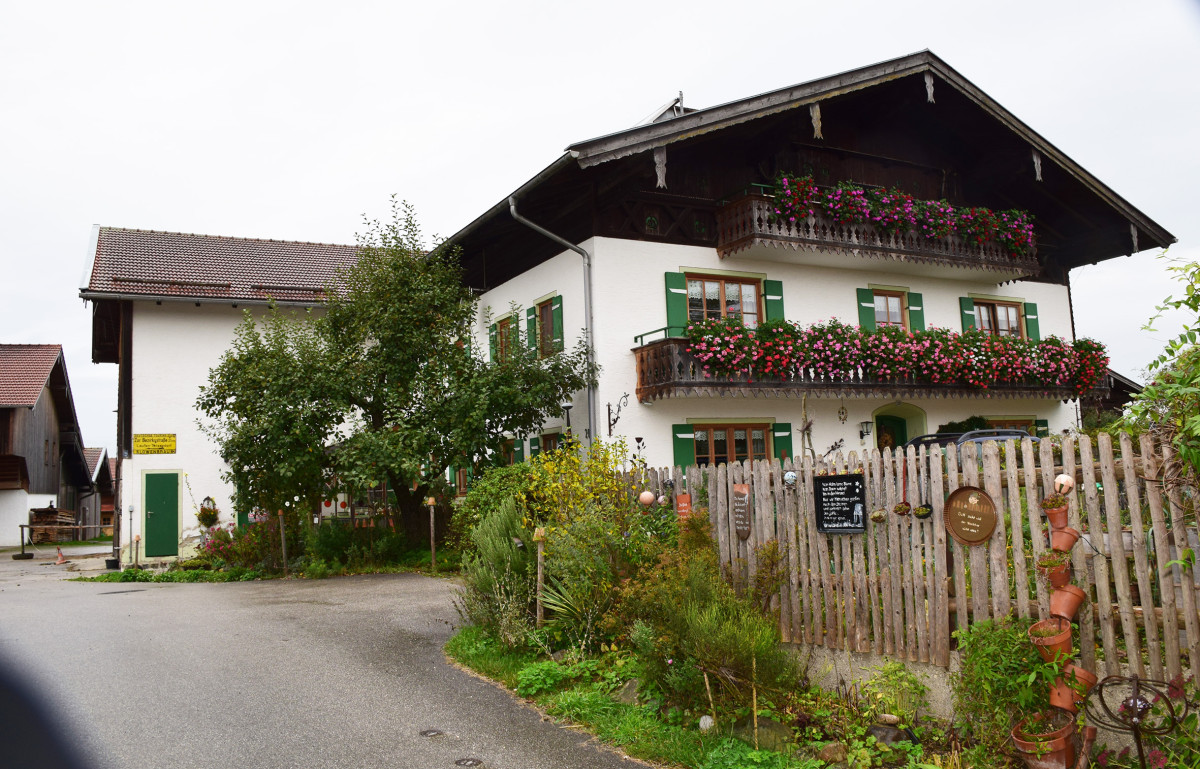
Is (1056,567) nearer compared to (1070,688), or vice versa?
(1070,688)

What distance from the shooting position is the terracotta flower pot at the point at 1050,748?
454 cm

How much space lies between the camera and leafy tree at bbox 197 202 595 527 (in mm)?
15359

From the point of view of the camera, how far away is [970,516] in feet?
18.4

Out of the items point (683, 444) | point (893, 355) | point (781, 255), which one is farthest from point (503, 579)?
point (893, 355)

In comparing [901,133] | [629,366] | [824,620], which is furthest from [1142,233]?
[824,620]

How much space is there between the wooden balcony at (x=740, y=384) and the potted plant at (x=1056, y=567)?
9.71m

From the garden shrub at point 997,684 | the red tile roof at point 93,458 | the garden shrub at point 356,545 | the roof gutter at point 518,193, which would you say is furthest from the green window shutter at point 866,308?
the red tile roof at point 93,458

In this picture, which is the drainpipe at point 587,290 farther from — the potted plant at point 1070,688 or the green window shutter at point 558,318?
the potted plant at point 1070,688

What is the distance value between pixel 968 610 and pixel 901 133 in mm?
15282

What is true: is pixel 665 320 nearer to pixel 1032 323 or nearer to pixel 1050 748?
pixel 1032 323

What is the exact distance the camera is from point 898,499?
607 centimetres

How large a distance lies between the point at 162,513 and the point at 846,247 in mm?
15780

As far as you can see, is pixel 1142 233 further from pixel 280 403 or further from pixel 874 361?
pixel 280 403

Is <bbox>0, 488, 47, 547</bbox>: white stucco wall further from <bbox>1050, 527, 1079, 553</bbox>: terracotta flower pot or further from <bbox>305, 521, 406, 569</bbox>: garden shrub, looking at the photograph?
<bbox>1050, 527, 1079, 553</bbox>: terracotta flower pot
